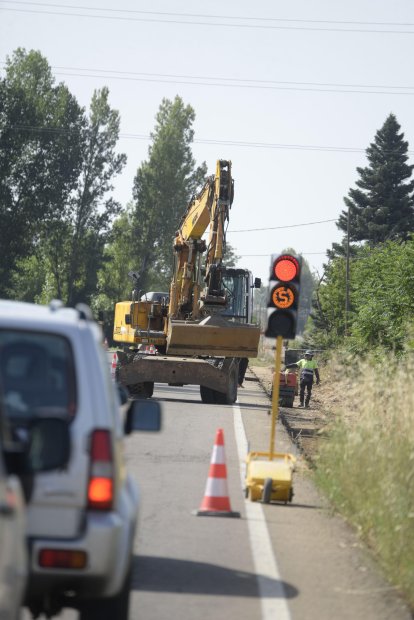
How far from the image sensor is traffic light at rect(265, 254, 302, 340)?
47.5ft

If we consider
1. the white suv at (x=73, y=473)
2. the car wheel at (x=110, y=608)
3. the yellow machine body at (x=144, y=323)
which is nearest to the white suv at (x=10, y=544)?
the white suv at (x=73, y=473)

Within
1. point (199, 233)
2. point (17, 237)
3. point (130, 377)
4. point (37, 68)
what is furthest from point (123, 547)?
point (37, 68)

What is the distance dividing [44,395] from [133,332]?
27484mm

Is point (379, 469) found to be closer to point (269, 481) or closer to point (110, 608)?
point (269, 481)

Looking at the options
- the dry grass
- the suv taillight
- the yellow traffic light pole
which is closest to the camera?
the suv taillight

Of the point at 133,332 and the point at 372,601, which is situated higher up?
the point at 133,332

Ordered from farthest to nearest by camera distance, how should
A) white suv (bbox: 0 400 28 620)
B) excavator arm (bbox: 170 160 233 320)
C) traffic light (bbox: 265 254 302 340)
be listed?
excavator arm (bbox: 170 160 233 320)
traffic light (bbox: 265 254 302 340)
white suv (bbox: 0 400 28 620)

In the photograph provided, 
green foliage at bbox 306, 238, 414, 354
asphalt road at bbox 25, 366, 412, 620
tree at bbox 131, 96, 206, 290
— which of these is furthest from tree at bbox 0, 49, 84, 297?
asphalt road at bbox 25, 366, 412, 620

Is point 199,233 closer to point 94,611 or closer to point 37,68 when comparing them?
point 94,611

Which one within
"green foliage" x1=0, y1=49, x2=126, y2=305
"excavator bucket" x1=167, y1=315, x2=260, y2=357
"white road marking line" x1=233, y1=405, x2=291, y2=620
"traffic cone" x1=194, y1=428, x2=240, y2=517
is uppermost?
"green foliage" x1=0, y1=49, x2=126, y2=305

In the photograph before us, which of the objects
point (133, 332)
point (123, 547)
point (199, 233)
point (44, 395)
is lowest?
point (123, 547)

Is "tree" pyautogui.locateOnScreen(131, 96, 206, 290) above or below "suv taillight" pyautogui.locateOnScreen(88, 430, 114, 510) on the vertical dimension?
above

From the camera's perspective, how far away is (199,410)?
2759 cm

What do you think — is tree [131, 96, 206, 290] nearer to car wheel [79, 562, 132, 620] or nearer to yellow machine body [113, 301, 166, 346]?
yellow machine body [113, 301, 166, 346]
